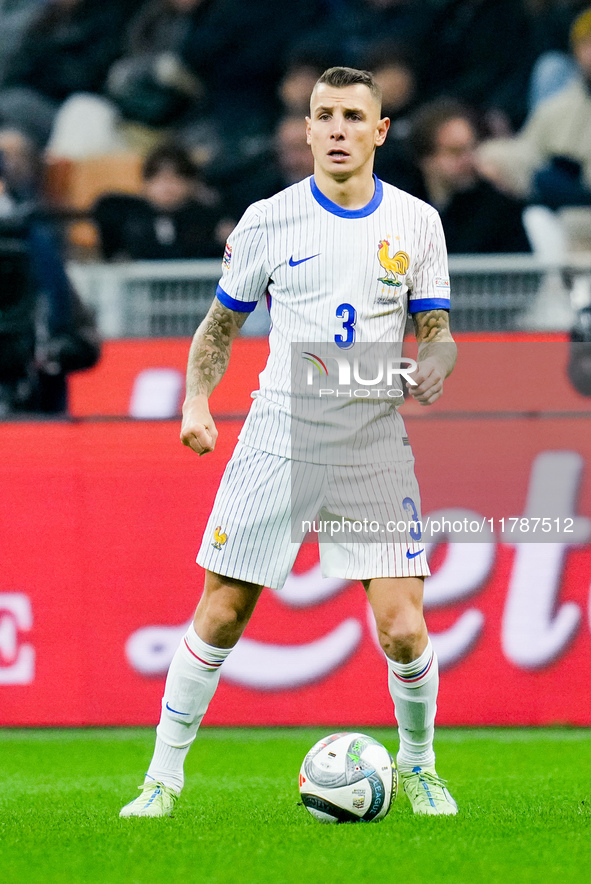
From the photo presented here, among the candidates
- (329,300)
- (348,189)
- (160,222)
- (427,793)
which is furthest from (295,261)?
(160,222)

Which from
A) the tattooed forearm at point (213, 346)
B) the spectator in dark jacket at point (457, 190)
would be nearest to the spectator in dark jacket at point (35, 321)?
the spectator in dark jacket at point (457, 190)

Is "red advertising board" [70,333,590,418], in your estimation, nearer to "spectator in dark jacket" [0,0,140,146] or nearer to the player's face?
the player's face

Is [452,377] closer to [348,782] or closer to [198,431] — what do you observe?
[198,431]

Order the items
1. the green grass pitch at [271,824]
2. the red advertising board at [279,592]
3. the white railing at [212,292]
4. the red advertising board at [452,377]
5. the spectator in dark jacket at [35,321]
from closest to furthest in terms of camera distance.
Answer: the green grass pitch at [271,824] < the red advertising board at [279,592] < the red advertising board at [452,377] < the spectator in dark jacket at [35,321] < the white railing at [212,292]

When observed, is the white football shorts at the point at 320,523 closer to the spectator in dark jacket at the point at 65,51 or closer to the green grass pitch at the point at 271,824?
the green grass pitch at the point at 271,824

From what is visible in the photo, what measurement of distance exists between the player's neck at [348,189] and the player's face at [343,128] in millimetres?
19

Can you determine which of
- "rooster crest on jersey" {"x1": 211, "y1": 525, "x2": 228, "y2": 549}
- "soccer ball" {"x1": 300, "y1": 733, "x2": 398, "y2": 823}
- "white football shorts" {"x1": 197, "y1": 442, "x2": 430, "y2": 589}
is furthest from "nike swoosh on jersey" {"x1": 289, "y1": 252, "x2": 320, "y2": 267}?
"soccer ball" {"x1": 300, "y1": 733, "x2": 398, "y2": 823}

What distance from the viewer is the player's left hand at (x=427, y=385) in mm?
3564

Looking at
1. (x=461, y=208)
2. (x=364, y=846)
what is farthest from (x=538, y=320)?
(x=364, y=846)

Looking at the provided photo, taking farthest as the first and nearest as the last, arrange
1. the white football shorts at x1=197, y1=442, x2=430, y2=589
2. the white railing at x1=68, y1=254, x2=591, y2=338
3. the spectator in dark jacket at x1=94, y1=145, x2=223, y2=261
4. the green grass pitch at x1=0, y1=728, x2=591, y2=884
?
the spectator in dark jacket at x1=94, y1=145, x2=223, y2=261
the white railing at x1=68, y1=254, x2=591, y2=338
the white football shorts at x1=197, y1=442, x2=430, y2=589
the green grass pitch at x1=0, y1=728, x2=591, y2=884

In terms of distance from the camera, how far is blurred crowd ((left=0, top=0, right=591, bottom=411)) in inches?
332

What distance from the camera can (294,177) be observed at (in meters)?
8.73

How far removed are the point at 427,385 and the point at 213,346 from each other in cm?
69

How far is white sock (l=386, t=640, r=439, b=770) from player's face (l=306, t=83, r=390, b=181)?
4.60 feet
